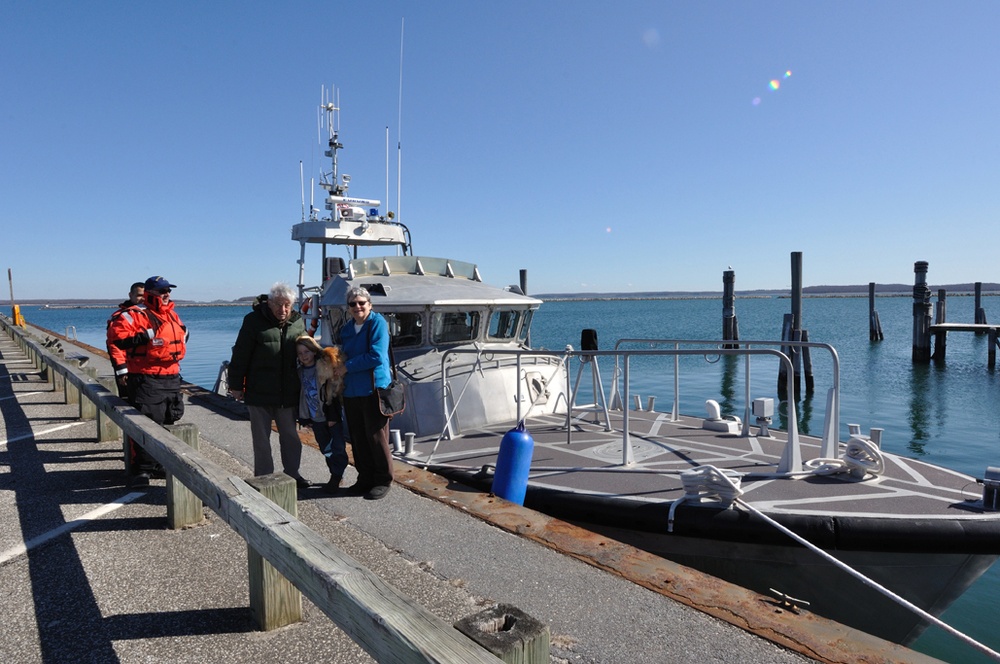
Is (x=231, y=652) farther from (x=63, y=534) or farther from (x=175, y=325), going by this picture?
(x=175, y=325)

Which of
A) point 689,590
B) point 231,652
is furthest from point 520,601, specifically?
point 231,652

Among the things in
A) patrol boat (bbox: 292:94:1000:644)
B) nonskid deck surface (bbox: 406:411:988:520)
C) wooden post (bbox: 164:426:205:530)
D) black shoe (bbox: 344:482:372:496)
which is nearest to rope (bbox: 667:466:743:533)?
patrol boat (bbox: 292:94:1000:644)

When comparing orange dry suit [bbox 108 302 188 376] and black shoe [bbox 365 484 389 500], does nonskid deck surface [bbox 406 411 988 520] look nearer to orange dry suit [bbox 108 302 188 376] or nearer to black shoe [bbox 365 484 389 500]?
black shoe [bbox 365 484 389 500]

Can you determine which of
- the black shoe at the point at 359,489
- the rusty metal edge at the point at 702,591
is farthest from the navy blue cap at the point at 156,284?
the rusty metal edge at the point at 702,591

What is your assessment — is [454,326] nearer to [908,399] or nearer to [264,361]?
[264,361]

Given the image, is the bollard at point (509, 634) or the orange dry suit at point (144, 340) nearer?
the bollard at point (509, 634)

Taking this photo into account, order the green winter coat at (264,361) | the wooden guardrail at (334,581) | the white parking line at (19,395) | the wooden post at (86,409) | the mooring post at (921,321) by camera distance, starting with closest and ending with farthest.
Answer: the wooden guardrail at (334,581) → the green winter coat at (264,361) → the wooden post at (86,409) → the white parking line at (19,395) → the mooring post at (921,321)

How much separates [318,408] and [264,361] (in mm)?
557

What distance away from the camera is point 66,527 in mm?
3953

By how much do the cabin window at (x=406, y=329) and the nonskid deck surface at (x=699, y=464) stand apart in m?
1.43

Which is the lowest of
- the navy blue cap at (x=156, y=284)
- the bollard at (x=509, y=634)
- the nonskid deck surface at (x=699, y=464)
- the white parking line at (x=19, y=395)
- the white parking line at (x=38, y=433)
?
the nonskid deck surface at (x=699, y=464)

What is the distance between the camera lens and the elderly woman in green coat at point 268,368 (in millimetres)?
4457

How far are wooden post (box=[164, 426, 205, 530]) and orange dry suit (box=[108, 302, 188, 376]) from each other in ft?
3.32

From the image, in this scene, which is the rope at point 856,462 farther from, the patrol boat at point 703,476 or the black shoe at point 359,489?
the black shoe at point 359,489
